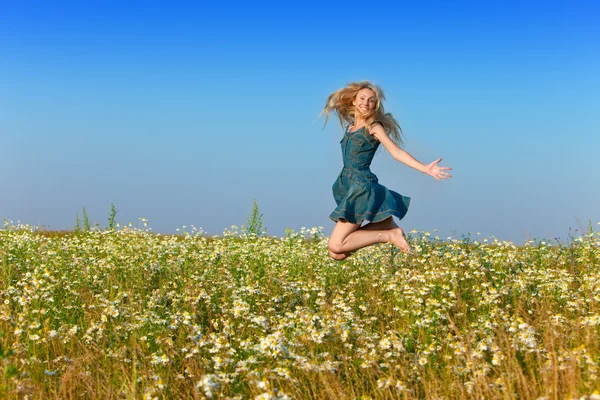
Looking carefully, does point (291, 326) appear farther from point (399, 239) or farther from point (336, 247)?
point (399, 239)

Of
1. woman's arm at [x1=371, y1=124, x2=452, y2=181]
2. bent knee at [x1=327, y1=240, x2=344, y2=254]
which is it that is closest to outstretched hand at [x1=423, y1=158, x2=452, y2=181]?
woman's arm at [x1=371, y1=124, x2=452, y2=181]

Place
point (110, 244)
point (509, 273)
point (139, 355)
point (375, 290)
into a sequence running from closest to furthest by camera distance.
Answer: point (139, 355), point (375, 290), point (509, 273), point (110, 244)

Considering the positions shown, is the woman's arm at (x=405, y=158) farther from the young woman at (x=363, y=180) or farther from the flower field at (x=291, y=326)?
the flower field at (x=291, y=326)

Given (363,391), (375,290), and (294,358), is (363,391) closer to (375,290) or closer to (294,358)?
(294,358)

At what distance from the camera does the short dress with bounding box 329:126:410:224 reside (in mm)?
8734

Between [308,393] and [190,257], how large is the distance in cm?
517

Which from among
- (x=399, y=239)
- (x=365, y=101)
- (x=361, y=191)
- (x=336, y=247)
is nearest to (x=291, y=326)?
(x=336, y=247)

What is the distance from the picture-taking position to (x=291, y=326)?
18.9 ft

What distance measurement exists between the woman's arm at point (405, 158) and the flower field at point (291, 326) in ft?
4.10

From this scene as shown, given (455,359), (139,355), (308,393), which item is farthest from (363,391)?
(139,355)

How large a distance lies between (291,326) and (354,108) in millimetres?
4587

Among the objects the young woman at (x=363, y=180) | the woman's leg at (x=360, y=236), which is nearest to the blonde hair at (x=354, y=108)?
the young woman at (x=363, y=180)

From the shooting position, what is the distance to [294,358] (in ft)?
16.5

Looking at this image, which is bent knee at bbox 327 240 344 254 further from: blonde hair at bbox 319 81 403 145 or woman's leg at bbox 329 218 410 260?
blonde hair at bbox 319 81 403 145
